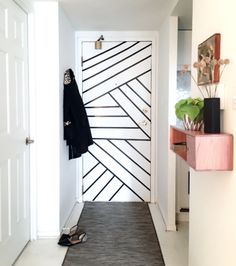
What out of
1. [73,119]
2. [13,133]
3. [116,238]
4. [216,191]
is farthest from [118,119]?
[216,191]

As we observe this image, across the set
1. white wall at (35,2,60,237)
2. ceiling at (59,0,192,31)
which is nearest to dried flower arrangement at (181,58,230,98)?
ceiling at (59,0,192,31)

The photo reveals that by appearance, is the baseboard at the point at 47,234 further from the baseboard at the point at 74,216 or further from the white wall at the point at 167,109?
the white wall at the point at 167,109

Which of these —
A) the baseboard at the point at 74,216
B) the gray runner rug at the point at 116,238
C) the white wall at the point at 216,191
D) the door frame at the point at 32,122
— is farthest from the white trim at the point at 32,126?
the white wall at the point at 216,191

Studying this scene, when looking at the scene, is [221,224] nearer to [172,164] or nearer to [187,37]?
[172,164]

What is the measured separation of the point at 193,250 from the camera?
210 cm

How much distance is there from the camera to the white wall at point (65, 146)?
3191 millimetres

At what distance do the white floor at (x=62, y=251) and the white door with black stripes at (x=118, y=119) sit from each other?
107cm

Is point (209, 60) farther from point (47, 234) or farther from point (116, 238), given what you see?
point (47, 234)

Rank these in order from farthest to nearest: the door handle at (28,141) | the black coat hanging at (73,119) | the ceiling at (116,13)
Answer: the black coat hanging at (73,119)
the ceiling at (116,13)
the door handle at (28,141)

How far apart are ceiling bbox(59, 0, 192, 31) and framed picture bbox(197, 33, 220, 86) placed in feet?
4.16

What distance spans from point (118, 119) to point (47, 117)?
4.60 ft

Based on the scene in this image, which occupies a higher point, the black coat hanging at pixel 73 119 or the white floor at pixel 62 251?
the black coat hanging at pixel 73 119

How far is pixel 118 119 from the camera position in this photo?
4277mm

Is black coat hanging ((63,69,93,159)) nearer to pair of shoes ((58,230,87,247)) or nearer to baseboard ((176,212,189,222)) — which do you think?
pair of shoes ((58,230,87,247))
